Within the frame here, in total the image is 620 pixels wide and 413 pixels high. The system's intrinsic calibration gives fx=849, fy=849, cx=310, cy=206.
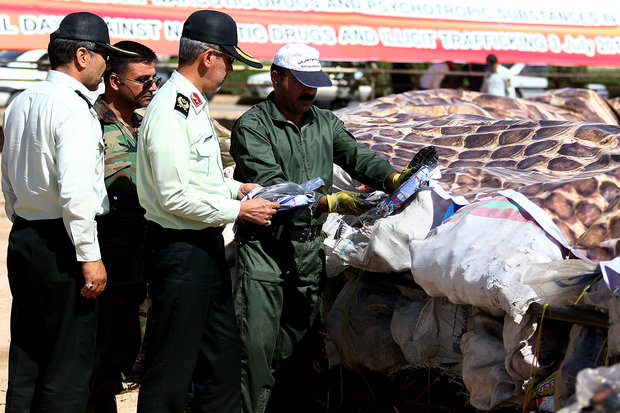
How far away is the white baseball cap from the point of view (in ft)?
11.7

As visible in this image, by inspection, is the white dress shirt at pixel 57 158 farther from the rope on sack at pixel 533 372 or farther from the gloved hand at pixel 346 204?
the rope on sack at pixel 533 372

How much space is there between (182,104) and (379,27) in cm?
705

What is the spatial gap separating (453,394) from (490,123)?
5.28 feet

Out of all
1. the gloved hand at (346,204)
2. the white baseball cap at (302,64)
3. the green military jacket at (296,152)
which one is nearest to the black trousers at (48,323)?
the green military jacket at (296,152)

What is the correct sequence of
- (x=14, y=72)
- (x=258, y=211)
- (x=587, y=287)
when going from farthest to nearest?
(x=14, y=72), (x=258, y=211), (x=587, y=287)

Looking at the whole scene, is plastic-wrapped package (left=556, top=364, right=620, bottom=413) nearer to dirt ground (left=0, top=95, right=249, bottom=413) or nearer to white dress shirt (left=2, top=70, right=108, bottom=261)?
white dress shirt (left=2, top=70, right=108, bottom=261)

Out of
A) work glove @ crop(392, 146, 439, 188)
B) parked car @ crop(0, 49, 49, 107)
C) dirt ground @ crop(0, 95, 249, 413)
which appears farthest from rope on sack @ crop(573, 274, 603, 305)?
parked car @ crop(0, 49, 49, 107)

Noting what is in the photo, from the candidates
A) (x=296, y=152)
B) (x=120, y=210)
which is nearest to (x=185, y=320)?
(x=120, y=210)

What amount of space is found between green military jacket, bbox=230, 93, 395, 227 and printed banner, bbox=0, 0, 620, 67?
16.3ft

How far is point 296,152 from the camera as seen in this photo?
3.66 m

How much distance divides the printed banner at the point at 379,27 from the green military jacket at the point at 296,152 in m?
4.98

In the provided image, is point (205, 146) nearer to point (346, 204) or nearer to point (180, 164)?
point (180, 164)

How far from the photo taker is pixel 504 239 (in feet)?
10.0

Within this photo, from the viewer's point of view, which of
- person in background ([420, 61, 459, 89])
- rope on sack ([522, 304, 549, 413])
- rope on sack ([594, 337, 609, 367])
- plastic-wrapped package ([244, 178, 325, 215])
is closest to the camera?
rope on sack ([594, 337, 609, 367])
